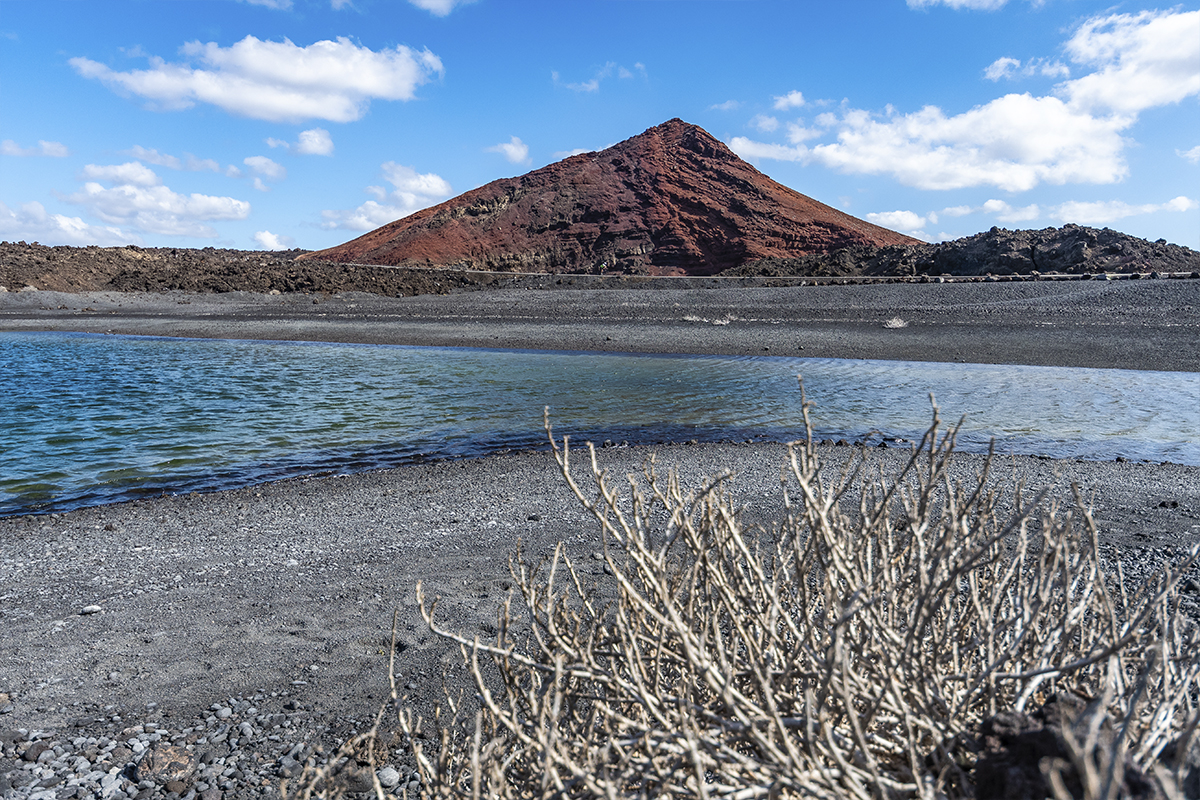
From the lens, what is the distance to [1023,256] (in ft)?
91.2

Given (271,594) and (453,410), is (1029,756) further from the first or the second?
(453,410)

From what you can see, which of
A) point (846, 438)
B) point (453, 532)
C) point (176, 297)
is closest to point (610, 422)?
point (846, 438)

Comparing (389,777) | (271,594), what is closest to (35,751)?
(389,777)

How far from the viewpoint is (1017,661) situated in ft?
5.69

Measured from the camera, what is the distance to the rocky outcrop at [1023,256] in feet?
82.8

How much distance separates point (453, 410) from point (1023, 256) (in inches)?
1004

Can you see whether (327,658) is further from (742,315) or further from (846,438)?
(742,315)

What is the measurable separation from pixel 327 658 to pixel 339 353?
15.8 metres

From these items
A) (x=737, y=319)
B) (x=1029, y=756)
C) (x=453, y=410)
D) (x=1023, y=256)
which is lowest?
(x=453, y=410)

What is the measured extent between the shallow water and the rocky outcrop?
47.3 feet

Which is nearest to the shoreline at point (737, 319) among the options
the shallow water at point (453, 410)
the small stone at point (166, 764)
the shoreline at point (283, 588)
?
the shallow water at point (453, 410)

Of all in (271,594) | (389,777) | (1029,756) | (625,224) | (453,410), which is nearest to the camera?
Result: (1029,756)

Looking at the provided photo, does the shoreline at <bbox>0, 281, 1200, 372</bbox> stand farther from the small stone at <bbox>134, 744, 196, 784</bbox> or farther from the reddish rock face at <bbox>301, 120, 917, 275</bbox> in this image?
the reddish rock face at <bbox>301, 120, 917, 275</bbox>

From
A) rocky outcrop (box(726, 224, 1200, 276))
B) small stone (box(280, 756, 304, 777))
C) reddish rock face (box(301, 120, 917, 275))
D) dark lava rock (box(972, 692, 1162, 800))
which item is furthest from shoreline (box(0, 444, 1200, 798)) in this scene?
reddish rock face (box(301, 120, 917, 275))
